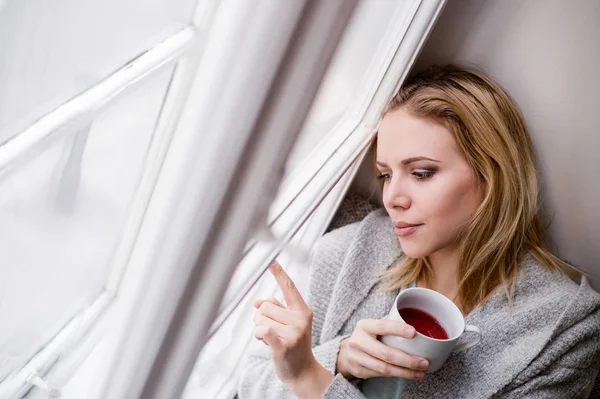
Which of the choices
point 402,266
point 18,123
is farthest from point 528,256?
point 18,123

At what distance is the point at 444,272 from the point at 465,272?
6cm

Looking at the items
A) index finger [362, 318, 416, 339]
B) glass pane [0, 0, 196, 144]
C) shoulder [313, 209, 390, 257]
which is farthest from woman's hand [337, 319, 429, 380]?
glass pane [0, 0, 196, 144]

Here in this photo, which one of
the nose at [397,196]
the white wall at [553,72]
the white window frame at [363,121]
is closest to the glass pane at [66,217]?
the white window frame at [363,121]

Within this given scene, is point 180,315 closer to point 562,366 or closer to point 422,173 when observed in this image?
point 422,173

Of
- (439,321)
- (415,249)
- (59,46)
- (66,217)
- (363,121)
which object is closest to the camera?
(59,46)

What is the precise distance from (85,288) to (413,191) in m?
0.56

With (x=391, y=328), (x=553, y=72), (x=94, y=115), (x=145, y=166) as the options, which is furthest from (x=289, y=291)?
(x=553, y=72)

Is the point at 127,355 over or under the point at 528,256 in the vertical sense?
under

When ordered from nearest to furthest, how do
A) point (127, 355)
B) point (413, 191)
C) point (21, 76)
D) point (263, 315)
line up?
point (21, 76)
point (127, 355)
point (263, 315)
point (413, 191)

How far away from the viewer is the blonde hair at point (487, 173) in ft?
3.28

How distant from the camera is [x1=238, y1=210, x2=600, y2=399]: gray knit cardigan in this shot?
101 centimetres

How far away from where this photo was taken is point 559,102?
1.09 metres

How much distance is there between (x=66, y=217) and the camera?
545 millimetres

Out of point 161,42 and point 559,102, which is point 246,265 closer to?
point 161,42
